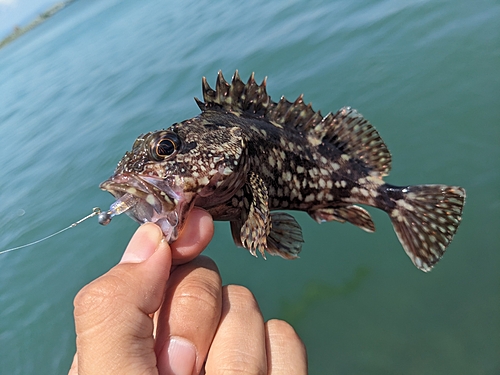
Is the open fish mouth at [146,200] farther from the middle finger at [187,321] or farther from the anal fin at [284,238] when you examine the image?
the anal fin at [284,238]

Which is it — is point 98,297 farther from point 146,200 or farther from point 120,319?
point 146,200

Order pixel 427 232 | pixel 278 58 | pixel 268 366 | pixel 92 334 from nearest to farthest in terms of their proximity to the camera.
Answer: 1. pixel 92 334
2. pixel 268 366
3. pixel 427 232
4. pixel 278 58

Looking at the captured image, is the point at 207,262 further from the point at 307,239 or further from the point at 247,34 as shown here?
the point at 247,34

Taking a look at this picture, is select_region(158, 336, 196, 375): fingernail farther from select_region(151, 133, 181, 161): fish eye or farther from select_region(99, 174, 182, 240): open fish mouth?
select_region(151, 133, 181, 161): fish eye

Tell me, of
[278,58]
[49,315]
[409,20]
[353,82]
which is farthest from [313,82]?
[49,315]

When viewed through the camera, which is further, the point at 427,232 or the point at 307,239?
the point at 307,239

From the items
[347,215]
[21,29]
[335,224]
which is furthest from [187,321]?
[21,29]

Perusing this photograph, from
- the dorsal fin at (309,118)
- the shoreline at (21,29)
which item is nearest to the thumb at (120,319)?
the dorsal fin at (309,118)

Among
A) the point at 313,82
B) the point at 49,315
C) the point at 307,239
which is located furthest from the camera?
the point at 313,82
